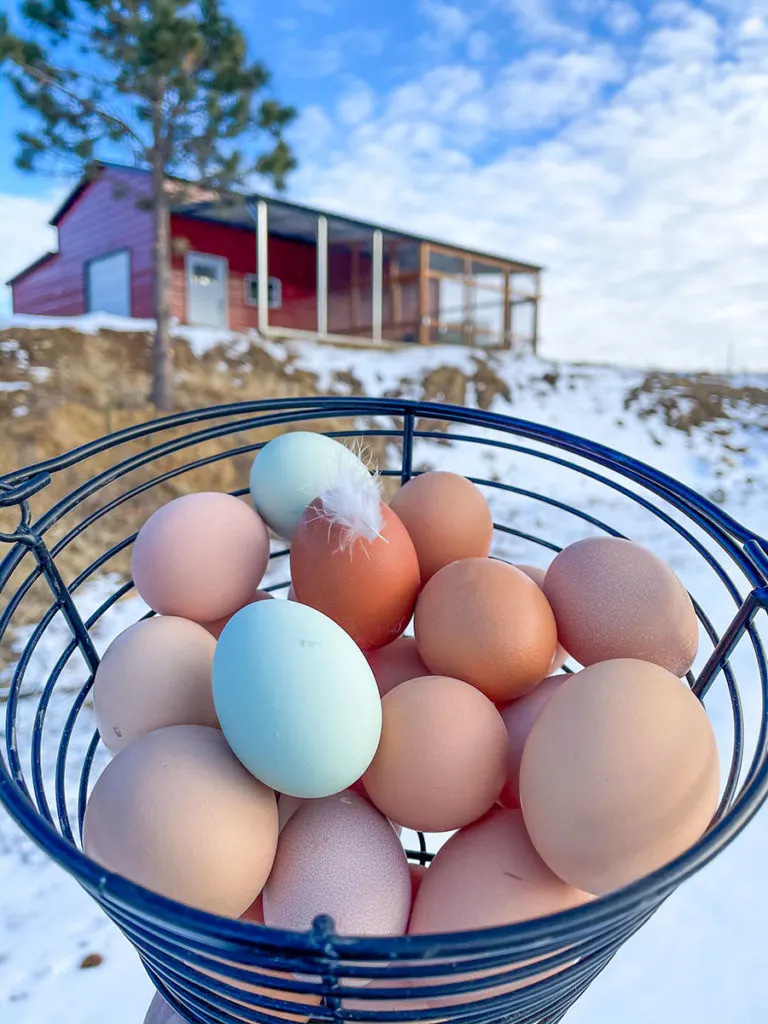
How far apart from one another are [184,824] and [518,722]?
0.45 metres

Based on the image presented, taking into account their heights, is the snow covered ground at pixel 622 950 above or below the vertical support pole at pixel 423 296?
below

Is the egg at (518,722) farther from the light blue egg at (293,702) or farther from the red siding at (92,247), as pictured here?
the red siding at (92,247)

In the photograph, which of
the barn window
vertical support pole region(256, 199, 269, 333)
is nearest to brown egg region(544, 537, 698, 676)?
vertical support pole region(256, 199, 269, 333)

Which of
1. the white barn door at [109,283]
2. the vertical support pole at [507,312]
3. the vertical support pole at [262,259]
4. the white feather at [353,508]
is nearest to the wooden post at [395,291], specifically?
the vertical support pole at [507,312]

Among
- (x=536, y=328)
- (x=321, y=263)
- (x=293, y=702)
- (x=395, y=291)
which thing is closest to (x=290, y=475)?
(x=293, y=702)

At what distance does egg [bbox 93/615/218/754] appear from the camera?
846mm

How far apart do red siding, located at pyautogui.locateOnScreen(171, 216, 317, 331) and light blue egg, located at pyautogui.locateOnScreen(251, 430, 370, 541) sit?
9.67 meters

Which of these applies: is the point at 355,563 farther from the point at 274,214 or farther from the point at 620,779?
the point at 274,214

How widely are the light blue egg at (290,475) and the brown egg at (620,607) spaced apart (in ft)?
1.21

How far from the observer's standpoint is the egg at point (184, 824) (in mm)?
648

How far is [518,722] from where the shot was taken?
2.99ft

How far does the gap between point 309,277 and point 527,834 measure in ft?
39.9

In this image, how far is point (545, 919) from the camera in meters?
0.43

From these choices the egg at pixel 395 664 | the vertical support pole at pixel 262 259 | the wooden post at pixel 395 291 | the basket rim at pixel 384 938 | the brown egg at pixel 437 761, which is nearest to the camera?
the basket rim at pixel 384 938
